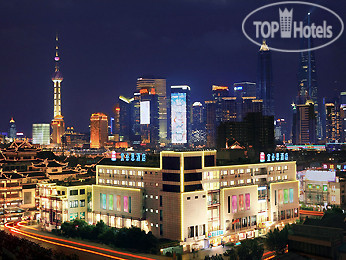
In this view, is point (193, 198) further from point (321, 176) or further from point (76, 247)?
point (321, 176)

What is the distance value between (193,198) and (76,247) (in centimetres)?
1558

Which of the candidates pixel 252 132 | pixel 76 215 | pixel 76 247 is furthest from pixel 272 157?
pixel 252 132

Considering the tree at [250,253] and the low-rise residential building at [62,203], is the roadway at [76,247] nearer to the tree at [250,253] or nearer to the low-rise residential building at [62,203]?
the low-rise residential building at [62,203]

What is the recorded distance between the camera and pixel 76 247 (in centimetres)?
5581

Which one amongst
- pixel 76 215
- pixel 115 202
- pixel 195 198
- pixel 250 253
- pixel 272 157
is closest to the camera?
pixel 250 253

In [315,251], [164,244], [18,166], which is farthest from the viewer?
[18,166]

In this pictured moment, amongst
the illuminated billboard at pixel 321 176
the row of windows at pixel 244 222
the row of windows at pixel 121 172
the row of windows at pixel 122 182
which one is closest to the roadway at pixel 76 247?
the row of windows at pixel 122 182

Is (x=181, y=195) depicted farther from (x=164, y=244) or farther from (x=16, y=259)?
(x=16, y=259)

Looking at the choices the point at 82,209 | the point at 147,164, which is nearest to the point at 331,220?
the point at 147,164

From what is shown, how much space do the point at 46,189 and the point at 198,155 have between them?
25.7 metres

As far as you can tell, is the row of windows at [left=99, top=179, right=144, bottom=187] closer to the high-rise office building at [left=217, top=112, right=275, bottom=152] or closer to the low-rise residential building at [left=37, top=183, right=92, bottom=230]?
the low-rise residential building at [left=37, top=183, right=92, bottom=230]

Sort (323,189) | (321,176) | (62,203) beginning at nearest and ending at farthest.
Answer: (62,203), (323,189), (321,176)

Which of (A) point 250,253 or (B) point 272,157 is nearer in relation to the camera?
(A) point 250,253

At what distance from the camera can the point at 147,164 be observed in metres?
63.3
